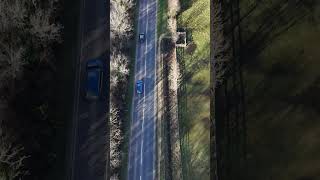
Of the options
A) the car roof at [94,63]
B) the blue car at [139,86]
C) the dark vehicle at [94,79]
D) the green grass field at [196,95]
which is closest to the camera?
the green grass field at [196,95]

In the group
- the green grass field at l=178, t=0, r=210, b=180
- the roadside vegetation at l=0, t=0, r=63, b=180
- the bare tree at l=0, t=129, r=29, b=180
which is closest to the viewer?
the bare tree at l=0, t=129, r=29, b=180

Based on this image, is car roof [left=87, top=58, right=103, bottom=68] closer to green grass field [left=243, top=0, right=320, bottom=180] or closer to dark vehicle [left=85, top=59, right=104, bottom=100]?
dark vehicle [left=85, top=59, right=104, bottom=100]

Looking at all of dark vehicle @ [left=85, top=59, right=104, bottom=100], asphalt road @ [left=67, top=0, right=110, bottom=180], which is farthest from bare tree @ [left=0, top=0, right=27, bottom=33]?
dark vehicle @ [left=85, top=59, right=104, bottom=100]

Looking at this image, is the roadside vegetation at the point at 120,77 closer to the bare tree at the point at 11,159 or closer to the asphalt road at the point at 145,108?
the asphalt road at the point at 145,108

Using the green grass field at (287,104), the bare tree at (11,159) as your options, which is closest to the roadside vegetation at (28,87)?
the bare tree at (11,159)

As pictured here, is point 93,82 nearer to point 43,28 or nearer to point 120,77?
point 120,77
